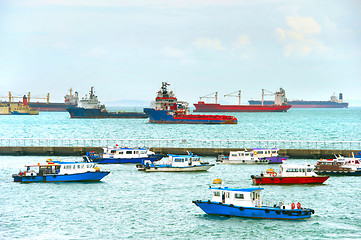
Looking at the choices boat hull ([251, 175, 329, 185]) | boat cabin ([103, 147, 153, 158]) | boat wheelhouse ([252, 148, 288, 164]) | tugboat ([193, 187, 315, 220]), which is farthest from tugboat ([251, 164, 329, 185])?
boat cabin ([103, 147, 153, 158])

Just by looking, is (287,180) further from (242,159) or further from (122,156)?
(122,156)

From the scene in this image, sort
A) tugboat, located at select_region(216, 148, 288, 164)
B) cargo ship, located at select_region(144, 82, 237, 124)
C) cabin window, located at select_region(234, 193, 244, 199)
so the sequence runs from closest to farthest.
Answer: cabin window, located at select_region(234, 193, 244, 199), tugboat, located at select_region(216, 148, 288, 164), cargo ship, located at select_region(144, 82, 237, 124)

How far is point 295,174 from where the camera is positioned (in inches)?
2172

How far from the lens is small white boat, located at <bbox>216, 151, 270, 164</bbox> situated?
237 feet

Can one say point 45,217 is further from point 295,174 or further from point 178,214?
point 295,174

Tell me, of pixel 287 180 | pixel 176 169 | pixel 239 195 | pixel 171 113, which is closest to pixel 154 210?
pixel 239 195

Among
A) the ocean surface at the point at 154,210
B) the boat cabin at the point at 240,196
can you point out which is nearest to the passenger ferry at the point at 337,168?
the ocean surface at the point at 154,210

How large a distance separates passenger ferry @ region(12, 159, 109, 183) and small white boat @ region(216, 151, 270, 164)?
20190 mm

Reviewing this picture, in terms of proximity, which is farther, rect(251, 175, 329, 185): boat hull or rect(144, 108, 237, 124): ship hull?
rect(144, 108, 237, 124): ship hull

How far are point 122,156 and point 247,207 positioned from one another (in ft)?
112

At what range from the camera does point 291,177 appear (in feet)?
180

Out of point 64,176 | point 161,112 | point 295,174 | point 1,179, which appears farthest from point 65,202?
point 161,112

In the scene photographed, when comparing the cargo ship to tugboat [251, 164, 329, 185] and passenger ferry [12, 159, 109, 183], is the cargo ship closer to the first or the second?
passenger ferry [12, 159, 109, 183]

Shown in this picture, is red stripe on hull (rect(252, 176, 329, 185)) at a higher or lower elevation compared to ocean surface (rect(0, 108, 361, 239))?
higher
